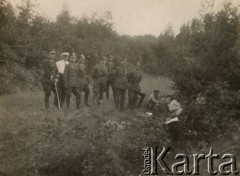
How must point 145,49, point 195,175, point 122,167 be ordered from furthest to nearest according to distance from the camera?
point 145,49
point 122,167
point 195,175

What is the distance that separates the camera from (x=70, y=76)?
40.7ft

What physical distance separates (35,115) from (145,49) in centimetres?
1651

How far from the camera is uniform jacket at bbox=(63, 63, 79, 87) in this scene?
12242mm

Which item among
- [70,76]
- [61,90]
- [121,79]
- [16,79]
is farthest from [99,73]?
[16,79]

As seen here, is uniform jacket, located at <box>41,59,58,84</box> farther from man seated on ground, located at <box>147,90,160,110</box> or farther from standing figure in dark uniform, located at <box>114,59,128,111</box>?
man seated on ground, located at <box>147,90,160,110</box>

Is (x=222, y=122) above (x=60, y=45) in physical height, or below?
below

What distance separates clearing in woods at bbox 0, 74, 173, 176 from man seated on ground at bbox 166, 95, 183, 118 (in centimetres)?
123

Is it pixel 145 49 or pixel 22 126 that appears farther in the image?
pixel 145 49

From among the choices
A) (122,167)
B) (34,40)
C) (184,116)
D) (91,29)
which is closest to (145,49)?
(91,29)

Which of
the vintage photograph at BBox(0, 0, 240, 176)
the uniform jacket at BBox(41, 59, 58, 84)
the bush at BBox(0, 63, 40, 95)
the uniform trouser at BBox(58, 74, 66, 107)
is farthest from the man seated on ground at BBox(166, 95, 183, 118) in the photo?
the bush at BBox(0, 63, 40, 95)

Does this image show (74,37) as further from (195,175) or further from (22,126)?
(195,175)

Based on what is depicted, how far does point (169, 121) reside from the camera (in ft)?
35.2

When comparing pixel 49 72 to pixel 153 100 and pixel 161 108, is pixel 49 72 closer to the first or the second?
pixel 161 108

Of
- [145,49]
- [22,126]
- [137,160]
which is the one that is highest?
A: [145,49]
